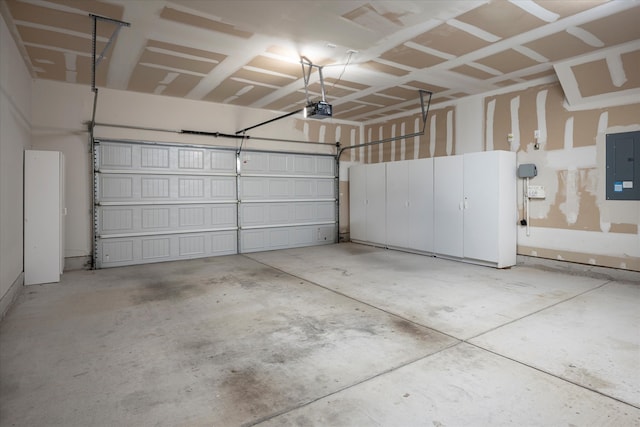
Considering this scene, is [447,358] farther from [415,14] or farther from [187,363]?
[415,14]

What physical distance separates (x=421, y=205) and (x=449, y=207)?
0.61 m

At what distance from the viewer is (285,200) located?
777 centimetres

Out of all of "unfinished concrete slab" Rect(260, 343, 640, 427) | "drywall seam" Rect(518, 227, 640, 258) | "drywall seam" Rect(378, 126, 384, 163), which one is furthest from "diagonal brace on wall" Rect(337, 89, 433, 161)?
"unfinished concrete slab" Rect(260, 343, 640, 427)

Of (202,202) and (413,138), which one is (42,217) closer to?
(202,202)

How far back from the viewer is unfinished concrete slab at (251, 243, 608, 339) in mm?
3525

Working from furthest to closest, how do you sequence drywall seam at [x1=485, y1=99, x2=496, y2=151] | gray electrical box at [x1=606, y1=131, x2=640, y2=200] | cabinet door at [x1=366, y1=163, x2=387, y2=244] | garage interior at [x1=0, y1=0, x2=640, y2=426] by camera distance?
cabinet door at [x1=366, y1=163, x2=387, y2=244]
drywall seam at [x1=485, y1=99, x2=496, y2=151]
gray electrical box at [x1=606, y1=131, x2=640, y2=200]
garage interior at [x1=0, y1=0, x2=640, y2=426]

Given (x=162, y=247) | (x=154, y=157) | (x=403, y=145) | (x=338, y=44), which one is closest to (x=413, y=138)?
(x=403, y=145)

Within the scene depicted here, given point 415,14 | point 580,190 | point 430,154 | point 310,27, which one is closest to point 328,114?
point 310,27

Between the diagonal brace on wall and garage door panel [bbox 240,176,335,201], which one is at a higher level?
the diagonal brace on wall

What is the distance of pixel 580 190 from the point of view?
17.0ft

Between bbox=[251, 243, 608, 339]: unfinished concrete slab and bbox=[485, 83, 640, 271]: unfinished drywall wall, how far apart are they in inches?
18.2

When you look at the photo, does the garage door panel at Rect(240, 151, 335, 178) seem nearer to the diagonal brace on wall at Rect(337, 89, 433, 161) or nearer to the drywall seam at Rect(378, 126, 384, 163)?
the diagonal brace on wall at Rect(337, 89, 433, 161)

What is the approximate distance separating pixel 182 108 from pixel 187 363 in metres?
5.31

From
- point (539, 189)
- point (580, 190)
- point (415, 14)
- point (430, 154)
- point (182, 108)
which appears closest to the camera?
point (415, 14)
